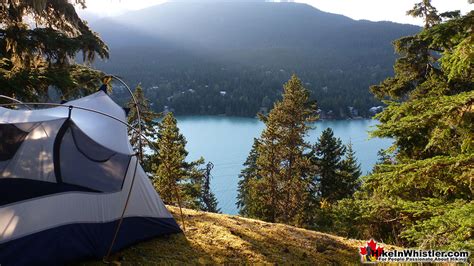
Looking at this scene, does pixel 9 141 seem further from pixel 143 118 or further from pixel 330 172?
pixel 330 172

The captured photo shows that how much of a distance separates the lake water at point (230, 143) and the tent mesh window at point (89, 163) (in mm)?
25330

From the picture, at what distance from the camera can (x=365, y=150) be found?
66.8 metres

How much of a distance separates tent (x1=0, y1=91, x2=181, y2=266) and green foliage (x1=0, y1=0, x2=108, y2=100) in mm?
1702

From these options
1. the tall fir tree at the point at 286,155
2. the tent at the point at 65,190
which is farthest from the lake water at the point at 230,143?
the tent at the point at 65,190

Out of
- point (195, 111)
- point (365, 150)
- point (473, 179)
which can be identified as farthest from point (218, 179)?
point (195, 111)

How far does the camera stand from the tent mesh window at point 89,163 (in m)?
5.38

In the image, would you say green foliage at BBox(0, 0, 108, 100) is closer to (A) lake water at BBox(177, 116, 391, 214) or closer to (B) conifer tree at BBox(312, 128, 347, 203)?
(B) conifer tree at BBox(312, 128, 347, 203)

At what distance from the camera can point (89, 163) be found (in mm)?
5562

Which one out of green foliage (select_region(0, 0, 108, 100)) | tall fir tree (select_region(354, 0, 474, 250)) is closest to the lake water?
green foliage (select_region(0, 0, 108, 100))

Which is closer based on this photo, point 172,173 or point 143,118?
point 172,173

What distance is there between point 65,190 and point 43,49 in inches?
160

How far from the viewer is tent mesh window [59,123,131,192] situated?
5379 mm

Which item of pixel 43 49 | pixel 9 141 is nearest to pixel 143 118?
pixel 43 49

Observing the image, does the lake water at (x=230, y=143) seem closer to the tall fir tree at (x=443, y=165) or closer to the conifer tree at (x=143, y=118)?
the conifer tree at (x=143, y=118)
